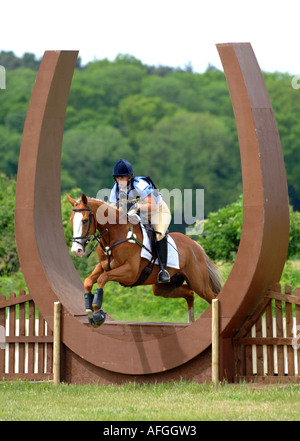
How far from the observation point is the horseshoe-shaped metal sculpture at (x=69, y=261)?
7102 mm

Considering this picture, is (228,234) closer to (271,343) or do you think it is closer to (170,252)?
(170,252)

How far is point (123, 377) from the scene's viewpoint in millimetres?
7629

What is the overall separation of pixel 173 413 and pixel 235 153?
32513mm

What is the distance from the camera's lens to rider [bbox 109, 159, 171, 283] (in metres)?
7.55

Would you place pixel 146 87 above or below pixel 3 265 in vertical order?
above

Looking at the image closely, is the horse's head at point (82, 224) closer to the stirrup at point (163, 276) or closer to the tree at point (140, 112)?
the stirrup at point (163, 276)

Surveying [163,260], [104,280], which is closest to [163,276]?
[163,260]

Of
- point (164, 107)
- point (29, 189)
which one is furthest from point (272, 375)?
point (164, 107)

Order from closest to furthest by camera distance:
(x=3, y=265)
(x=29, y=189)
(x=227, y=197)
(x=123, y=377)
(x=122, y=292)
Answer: (x=123, y=377) < (x=29, y=189) < (x=3, y=265) < (x=122, y=292) < (x=227, y=197)

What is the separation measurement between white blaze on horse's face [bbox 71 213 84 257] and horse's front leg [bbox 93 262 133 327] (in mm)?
436

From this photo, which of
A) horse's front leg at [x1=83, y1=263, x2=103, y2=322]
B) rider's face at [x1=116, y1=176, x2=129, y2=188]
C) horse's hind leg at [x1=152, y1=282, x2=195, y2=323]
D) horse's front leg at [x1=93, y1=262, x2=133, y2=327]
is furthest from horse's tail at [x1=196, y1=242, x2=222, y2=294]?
horse's front leg at [x1=83, y1=263, x2=103, y2=322]

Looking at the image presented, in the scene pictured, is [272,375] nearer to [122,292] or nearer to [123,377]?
[123,377]

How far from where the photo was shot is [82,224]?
7.05 meters

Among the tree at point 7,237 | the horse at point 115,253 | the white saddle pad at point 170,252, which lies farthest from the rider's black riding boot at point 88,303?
the tree at point 7,237
